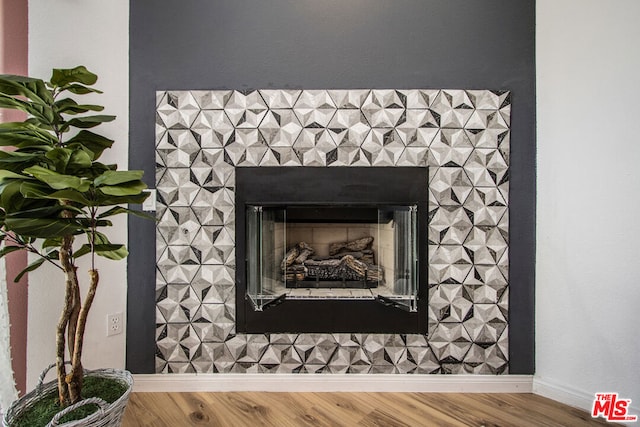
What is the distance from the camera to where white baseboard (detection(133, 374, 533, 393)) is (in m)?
1.64

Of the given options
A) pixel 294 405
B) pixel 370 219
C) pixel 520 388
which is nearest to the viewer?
pixel 294 405

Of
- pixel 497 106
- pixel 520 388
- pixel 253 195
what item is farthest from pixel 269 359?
pixel 497 106

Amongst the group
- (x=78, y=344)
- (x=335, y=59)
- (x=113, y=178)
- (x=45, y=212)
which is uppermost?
(x=335, y=59)

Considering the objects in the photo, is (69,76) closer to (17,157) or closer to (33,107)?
(33,107)

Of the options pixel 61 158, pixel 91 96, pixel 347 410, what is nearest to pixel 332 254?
pixel 347 410

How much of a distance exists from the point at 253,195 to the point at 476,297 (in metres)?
1.34

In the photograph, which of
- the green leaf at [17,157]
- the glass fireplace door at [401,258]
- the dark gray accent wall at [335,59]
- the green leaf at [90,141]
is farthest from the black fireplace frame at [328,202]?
the green leaf at [17,157]

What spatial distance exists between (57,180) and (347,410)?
1526 mm

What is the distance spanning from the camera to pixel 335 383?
5.40ft

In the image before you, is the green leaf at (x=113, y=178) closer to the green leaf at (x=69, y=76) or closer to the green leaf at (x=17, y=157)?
the green leaf at (x=17, y=157)

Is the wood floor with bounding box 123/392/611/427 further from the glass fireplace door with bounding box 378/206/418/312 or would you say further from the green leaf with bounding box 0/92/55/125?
the green leaf with bounding box 0/92/55/125

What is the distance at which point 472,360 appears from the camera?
64.7 inches

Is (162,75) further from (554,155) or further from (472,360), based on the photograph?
(472,360)

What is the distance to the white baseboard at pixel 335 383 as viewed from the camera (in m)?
1.64
